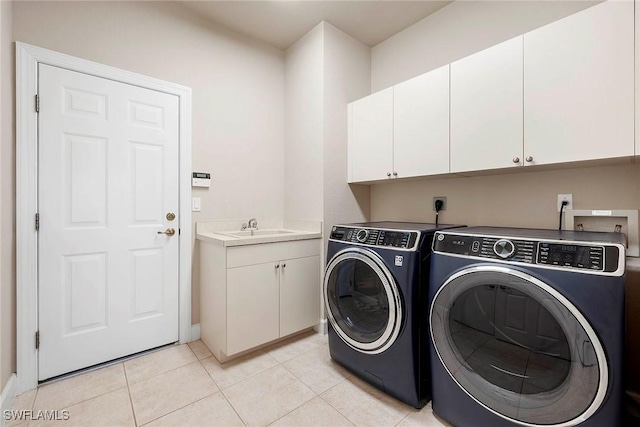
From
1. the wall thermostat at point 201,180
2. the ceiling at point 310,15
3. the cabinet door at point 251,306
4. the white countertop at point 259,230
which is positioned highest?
the ceiling at point 310,15

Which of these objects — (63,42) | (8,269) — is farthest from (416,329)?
(63,42)

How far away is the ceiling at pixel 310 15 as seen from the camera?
2.16 m

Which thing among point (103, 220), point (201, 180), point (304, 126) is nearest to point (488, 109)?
point (304, 126)

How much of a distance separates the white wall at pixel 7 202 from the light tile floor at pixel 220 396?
31cm

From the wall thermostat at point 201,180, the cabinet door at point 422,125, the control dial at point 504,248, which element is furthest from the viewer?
the wall thermostat at point 201,180

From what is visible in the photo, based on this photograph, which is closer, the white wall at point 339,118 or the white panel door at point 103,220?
the white panel door at point 103,220

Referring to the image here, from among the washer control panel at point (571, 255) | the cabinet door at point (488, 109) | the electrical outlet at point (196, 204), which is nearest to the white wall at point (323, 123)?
the electrical outlet at point (196, 204)

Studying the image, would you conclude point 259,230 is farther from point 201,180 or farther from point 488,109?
point 488,109

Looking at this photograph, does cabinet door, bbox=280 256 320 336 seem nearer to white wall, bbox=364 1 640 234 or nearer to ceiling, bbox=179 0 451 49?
white wall, bbox=364 1 640 234

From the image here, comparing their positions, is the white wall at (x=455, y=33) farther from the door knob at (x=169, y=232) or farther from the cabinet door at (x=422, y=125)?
the door knob at (x=169, y=232)

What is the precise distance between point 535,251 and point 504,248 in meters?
0.11

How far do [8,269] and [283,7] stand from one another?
98.7 inches

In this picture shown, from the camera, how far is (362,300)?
5.72 ft

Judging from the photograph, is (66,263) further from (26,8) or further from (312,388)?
(312,388)
